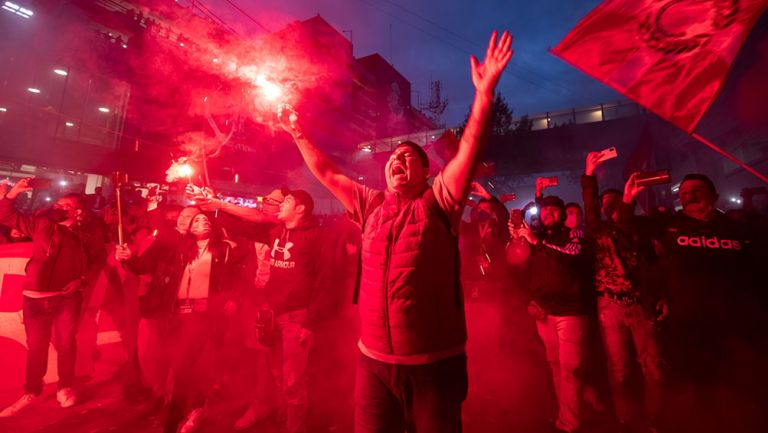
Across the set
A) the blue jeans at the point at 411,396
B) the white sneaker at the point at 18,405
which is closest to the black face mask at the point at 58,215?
the white sneaker at the point at 18,405

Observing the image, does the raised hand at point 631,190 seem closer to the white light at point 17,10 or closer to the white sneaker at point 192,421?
the white sneaker at point 192,421

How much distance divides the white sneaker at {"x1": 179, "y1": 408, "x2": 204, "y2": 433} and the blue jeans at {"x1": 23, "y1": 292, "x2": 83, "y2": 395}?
6.88 ft

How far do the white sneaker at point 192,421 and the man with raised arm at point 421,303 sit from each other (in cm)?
313

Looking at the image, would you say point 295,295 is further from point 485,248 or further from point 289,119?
point 485,248

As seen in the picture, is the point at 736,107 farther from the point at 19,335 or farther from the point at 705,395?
the point at 19,335

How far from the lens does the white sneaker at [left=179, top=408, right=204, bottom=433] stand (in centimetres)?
402

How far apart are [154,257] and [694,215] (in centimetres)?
705

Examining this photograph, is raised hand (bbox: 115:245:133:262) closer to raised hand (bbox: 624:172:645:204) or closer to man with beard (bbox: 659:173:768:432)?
raised hand (bbox: 624:172:645:204)

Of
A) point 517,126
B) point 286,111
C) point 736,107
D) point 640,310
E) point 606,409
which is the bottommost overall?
point 606,409

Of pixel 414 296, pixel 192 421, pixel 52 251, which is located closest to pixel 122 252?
pixel 52 251

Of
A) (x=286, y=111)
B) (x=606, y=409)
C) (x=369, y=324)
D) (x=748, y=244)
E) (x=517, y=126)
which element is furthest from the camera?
(x=517, y=126)

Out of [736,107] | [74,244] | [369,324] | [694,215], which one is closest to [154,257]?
[74,244]

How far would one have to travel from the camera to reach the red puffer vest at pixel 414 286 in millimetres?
2010

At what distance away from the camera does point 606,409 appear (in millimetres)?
4320
